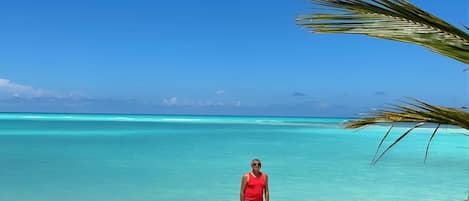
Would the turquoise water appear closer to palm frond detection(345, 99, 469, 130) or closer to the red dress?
the red dress

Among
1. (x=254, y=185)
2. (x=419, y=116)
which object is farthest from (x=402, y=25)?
(x=254, y=185)

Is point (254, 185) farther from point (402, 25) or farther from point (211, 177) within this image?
point (211, 177)

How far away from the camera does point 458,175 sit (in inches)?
573

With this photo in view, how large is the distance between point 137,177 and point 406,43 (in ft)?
39.1

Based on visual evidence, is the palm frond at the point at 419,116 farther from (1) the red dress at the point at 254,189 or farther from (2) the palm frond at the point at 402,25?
(1) the red dress at the point at 254,189

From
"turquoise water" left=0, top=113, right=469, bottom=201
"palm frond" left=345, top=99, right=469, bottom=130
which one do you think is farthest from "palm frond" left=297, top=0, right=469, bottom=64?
"turquoise water" left=0, top=113, right=469, bottom=201

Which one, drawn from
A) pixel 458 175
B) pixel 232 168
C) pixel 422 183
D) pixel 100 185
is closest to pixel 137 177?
pixel 100 185

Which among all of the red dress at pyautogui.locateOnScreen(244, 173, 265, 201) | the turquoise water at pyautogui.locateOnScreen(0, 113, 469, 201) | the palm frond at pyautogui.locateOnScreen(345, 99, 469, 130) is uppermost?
the palm frond at pyautogui.locateOnScreen(345, 99, 469, 130)

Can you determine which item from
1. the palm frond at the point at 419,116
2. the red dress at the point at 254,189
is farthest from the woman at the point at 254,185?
the palm frond at the point at 419,116

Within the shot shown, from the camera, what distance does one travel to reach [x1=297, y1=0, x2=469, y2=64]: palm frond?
5.18 feet

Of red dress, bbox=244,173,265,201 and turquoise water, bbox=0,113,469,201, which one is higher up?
red dress, bbox=244,173,265,201

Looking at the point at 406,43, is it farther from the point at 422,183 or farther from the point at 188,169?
the point at 188,169

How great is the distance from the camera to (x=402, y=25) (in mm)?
1607

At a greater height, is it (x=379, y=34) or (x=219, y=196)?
(x=379, y=34)
